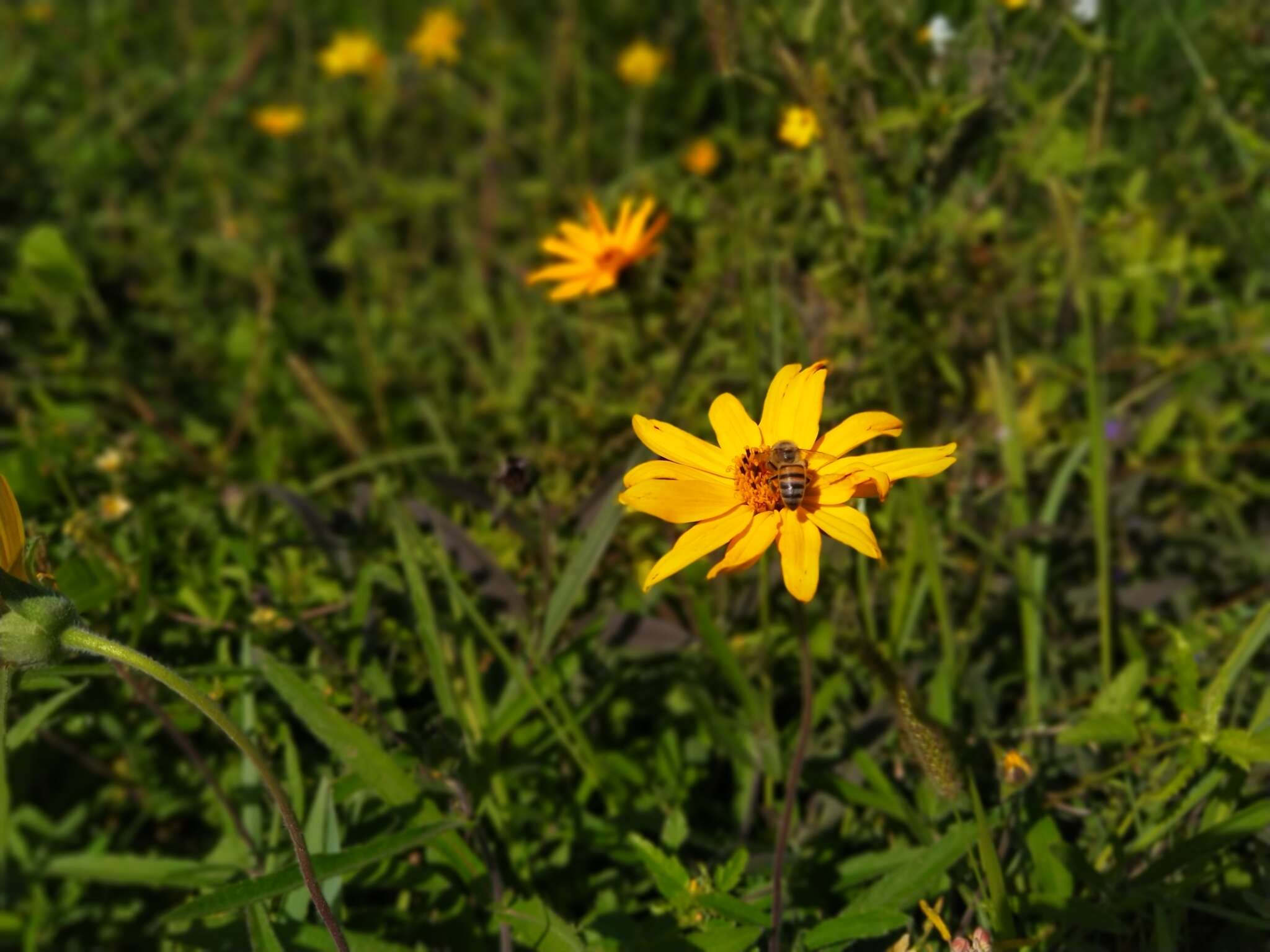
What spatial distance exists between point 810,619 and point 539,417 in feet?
3.73

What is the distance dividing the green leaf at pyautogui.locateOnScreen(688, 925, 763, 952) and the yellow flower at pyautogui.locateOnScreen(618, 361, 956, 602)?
0.59 meters

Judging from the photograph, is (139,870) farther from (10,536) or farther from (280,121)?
(280,121)

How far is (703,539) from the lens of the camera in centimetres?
162

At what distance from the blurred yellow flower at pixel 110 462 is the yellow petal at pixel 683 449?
168cm

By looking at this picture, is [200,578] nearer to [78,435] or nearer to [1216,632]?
[78,435]

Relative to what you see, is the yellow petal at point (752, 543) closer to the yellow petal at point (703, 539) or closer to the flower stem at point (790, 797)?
the yellow petal at point (703, 539)

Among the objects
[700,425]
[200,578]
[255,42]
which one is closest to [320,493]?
[200,578]

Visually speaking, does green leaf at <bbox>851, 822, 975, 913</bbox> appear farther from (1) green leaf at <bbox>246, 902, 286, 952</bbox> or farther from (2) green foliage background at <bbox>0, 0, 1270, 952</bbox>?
(1) green leaf at <bbox>246, 902, 286, 952</bbox>

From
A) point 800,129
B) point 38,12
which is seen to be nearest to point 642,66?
point 800,129

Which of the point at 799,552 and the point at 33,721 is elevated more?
the point at 799,552

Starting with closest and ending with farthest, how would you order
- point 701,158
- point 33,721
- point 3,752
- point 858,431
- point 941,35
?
point 3,752 < point 858,431 < point 33,721 < point 941,35 < point 701,158

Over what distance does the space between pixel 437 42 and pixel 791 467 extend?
4.07 meters

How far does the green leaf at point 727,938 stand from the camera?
5.69 feet

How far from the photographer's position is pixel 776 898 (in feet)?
5.83
